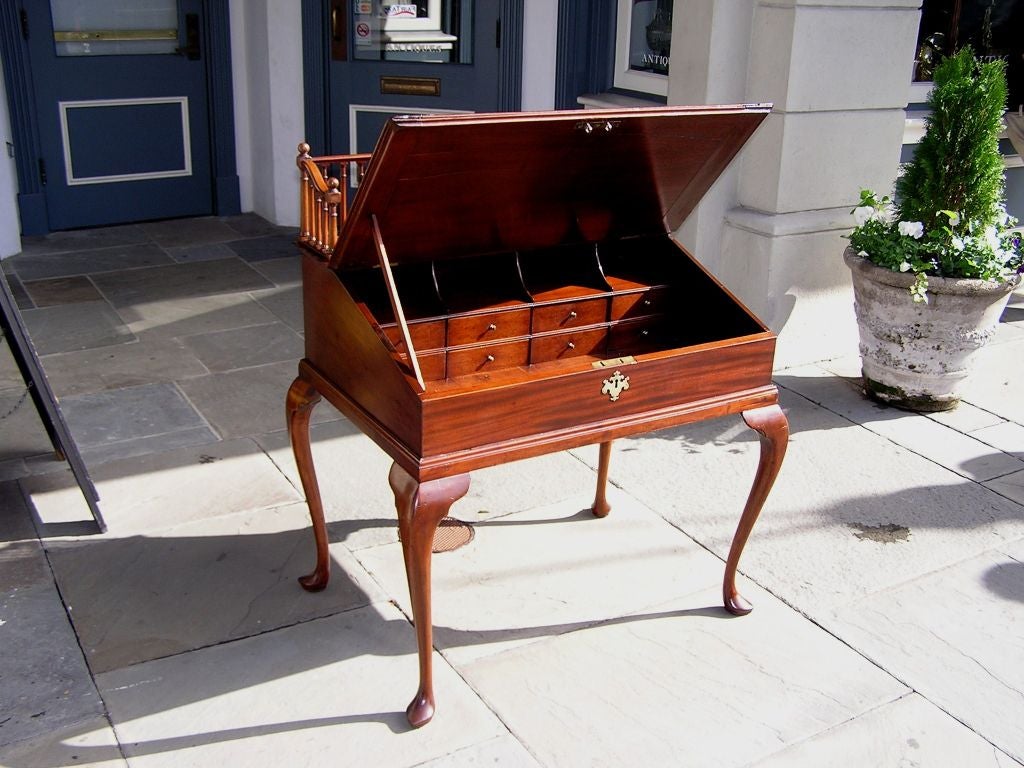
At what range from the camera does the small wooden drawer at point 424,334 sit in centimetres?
313

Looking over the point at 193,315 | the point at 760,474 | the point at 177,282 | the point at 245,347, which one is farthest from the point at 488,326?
the point at 177,282

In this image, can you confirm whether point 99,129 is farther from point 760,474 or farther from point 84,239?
point 760,474

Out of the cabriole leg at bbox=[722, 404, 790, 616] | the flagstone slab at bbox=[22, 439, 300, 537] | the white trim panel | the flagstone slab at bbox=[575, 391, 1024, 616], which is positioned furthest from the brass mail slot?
the cabriole leg at bbox=[722, 404, 790, 616]

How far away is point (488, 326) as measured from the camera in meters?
3.28

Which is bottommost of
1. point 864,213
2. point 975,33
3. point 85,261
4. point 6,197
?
point 85,261

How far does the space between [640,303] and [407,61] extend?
464 centimetres

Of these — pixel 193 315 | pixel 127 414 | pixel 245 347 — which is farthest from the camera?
pixel 193 315

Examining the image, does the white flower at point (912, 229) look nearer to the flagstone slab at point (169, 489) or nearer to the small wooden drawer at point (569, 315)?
the small wooden drawer at point (569, 315)

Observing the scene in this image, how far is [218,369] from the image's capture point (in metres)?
5.51

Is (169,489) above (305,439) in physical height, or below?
below

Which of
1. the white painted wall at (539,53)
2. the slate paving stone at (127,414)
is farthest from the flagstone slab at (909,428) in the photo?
the slate paving stone at (127,414)

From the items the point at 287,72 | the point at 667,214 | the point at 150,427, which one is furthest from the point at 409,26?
the point at 667,214

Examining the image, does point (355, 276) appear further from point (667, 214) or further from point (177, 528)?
point (177, 528)

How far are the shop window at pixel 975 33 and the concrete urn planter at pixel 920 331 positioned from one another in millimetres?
2482
